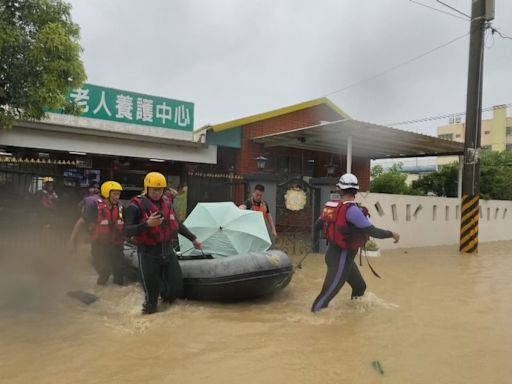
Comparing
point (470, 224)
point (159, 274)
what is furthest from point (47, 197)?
point (470, 224)

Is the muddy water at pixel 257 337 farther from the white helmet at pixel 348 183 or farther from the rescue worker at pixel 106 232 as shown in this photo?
the white helmet at pixel 348 183

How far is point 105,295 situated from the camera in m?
6.32

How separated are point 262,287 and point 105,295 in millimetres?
2256

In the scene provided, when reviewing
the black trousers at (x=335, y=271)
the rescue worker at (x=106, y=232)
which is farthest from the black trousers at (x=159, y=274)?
the black trousers at (x=335, y=271)

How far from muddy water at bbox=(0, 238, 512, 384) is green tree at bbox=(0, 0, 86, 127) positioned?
2.64m

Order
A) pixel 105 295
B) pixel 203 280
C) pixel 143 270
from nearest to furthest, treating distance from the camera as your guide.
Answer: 1. pixel 143 270
2. pixel 203 280
3. pixel 105 295

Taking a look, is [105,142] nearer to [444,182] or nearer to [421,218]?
[421,218]

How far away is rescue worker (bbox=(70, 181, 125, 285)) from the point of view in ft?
20.5

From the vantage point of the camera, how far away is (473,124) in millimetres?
12328

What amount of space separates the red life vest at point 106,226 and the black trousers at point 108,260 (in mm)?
107

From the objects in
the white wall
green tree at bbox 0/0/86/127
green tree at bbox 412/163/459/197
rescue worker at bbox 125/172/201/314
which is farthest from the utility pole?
green tree at bbox 0/0/86/127

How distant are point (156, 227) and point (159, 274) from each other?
569 mm

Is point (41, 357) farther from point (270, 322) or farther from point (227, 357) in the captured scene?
point (270, 322)

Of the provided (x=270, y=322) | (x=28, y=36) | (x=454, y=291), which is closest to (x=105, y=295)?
(x=270, y=322)
